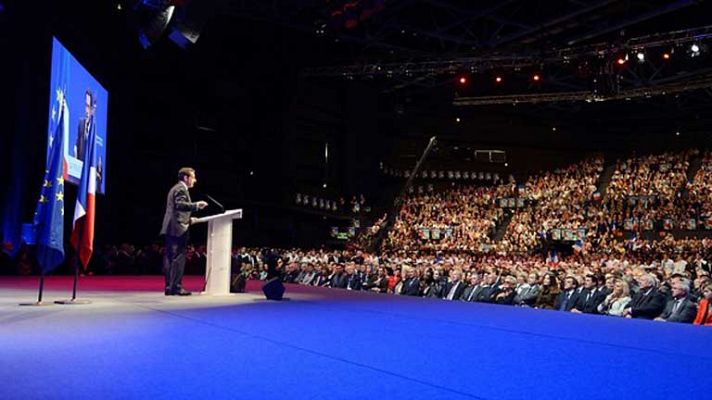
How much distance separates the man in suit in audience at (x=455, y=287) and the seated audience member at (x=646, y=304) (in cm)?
367

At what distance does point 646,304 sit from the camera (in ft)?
27.2

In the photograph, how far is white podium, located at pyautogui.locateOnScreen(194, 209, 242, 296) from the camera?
26.1ft

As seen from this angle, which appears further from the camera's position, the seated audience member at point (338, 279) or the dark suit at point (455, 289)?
the seated audience member at point (338, 279)

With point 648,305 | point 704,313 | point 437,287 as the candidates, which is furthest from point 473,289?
point 704,313

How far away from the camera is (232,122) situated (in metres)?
26.6

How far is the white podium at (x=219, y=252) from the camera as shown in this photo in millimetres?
7946

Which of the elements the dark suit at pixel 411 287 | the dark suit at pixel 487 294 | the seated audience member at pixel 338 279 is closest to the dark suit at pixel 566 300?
the dark suit at pixel 487 294

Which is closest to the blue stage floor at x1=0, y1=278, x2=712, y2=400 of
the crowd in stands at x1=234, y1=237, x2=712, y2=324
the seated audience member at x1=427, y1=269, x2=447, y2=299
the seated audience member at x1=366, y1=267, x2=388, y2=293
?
the crowd in stands at x1=234, y1=237, x2=712, y2=324

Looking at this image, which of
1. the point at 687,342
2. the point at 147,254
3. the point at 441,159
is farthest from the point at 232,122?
the point at 687,342

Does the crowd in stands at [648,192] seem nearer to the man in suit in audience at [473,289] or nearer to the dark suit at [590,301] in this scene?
the man in suit in audience at [473,289]

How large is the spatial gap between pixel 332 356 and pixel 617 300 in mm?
6251

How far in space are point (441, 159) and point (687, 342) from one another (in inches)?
1175

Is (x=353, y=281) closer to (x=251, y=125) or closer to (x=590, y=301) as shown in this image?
(x=590, y=301)

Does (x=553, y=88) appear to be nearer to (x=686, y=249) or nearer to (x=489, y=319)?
(x=686, y=249)
